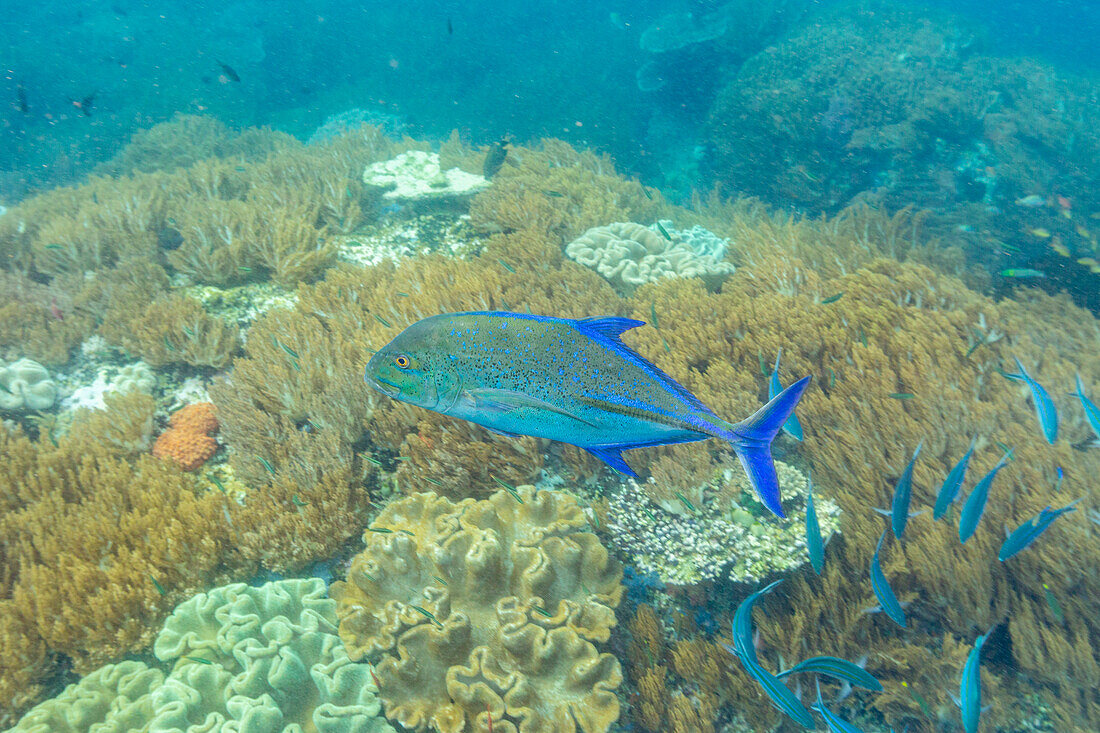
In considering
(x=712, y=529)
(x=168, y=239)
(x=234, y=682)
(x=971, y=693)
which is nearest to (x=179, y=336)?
(x=168, y=239)

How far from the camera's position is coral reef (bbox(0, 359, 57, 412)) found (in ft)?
15.4

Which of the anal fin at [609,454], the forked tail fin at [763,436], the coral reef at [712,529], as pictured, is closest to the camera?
the forked tail fin at [763,436]

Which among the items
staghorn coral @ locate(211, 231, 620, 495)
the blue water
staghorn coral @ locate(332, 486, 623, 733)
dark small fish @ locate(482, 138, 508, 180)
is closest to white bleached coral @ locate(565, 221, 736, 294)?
the blue water

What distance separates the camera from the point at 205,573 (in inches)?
122

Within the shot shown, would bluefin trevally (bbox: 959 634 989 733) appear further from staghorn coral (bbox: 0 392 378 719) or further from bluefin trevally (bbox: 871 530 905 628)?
staghorn coral (bbox: 0 392 378 719)

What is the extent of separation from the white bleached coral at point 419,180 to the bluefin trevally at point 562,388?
7525 millimetres

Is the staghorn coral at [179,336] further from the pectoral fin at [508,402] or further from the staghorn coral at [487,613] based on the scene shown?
the pectoral fin at [508,402]

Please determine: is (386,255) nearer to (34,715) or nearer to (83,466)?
(83,466)

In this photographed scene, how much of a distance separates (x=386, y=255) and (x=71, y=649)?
5765 millimetres

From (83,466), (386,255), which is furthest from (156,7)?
(83,466)

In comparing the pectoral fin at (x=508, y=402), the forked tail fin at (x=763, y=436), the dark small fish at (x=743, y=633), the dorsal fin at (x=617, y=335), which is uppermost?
the dorsal fin at (x=617, y=335)

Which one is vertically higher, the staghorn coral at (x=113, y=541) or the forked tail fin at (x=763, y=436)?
the forked tail fin at (x=763, y=436)

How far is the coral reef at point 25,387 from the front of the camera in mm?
4707

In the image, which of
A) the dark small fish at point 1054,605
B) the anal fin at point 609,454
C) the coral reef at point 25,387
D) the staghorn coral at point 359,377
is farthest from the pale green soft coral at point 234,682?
the dark small fish at point 1054,605
